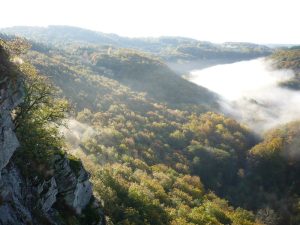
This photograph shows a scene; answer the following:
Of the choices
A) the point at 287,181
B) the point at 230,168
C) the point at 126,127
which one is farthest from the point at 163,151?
the point at 287,181

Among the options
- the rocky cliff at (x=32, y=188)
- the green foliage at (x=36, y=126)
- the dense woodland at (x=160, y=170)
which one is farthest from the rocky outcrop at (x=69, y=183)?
the dense woodland at (x=160, y=170)

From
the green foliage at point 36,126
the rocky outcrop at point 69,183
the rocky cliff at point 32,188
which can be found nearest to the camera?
the rocky cliff at point 32,188

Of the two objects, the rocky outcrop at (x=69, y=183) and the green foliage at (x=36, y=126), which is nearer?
the green foliage at (x=36, y=126)

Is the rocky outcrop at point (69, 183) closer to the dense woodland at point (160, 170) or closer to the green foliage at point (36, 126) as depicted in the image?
the green foliage at point (36, 126)

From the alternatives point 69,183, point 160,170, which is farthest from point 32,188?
point 160,170

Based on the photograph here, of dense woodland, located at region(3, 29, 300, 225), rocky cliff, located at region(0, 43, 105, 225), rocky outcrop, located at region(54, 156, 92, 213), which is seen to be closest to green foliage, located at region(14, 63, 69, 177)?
dense woodland, located at region(3, 29, 300, 225)

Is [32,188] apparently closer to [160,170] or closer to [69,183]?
[69,183]

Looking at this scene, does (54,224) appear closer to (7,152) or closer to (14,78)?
(7,152)

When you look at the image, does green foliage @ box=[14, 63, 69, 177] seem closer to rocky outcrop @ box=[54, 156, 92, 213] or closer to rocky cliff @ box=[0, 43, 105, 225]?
rocky cliff @ box=[0, 43, 105, 225]

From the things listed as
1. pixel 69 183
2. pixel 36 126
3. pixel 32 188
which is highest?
pixel 36 126
